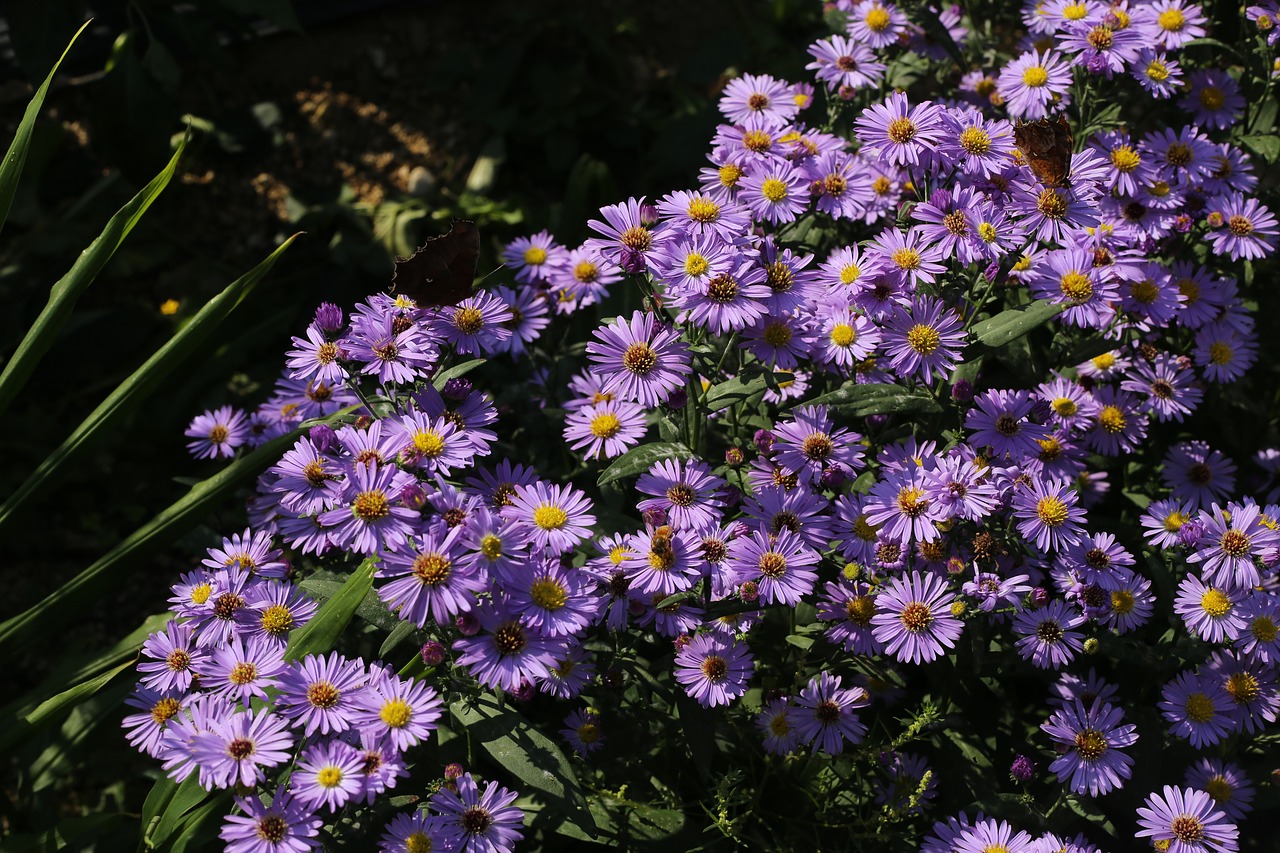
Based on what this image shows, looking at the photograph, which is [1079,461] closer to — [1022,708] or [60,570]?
[1022,708]

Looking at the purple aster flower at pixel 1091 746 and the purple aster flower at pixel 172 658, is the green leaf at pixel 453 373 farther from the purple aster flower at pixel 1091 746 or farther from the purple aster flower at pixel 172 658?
the purple aster flower at pixel 1091 746

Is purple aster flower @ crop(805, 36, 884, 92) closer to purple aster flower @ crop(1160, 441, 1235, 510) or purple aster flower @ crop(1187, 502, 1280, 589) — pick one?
purple aster flower @ crop(1160, 441, 1235, 510)

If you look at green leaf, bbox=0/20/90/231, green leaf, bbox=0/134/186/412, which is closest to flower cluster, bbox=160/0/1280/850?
green leaf, bbox=0/134/186/412

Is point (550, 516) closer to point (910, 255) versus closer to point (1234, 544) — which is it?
point (910, 255)

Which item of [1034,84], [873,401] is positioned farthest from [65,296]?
[1034,84]

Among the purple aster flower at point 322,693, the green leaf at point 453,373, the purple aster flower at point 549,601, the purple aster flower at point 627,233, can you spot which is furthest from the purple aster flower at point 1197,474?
the purple aster flower at point 322,693
